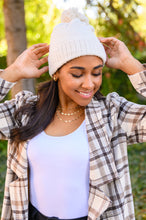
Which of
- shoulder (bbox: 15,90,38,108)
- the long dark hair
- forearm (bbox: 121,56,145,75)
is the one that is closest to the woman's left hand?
forearm (bbox: 121,56,145,75)

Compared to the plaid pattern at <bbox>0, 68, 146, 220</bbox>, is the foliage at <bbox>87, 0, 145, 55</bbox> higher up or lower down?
higher up

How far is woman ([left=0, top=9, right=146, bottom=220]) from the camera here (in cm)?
178

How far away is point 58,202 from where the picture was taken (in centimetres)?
185

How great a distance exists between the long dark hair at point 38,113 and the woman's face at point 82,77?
0.88 ft

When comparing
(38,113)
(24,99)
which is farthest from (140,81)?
(24,99)

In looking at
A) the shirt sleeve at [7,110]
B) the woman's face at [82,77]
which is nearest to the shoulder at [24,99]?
the shirt sleeve at [7,110]

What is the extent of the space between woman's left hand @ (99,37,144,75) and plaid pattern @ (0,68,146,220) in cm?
7

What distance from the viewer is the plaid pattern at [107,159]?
179 cm

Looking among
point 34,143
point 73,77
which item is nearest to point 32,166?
point 34,143

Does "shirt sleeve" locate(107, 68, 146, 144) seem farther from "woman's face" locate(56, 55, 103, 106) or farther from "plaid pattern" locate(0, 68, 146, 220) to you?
"woman's face" locate(56, 55, 103, 106)

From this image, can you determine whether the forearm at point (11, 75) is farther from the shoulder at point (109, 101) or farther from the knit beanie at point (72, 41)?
the shoulder at point (109, 101)

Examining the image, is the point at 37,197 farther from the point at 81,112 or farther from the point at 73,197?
the point at 81,112

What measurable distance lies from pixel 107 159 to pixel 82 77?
1.68 feet

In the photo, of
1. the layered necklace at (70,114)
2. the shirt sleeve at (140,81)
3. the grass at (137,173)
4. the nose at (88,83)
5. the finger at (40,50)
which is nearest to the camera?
the nose at (88,83)
